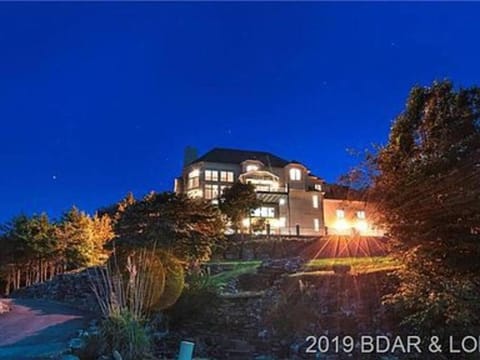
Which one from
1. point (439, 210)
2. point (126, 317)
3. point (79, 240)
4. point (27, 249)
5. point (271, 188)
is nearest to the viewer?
point (126, 317)

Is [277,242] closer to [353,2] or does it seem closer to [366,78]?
[366,78]

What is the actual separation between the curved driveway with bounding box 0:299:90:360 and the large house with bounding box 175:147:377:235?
1805cm

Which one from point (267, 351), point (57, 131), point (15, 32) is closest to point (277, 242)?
point (267, 351)

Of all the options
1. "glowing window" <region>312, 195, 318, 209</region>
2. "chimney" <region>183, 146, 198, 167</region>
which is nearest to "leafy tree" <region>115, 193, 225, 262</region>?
"glowing window" <region>312, 195, 318, 209</region>

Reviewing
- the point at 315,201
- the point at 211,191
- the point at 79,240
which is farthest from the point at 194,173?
the point at 79,240

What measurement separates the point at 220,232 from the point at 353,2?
7.15 metres

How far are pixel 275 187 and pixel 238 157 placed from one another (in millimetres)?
3717

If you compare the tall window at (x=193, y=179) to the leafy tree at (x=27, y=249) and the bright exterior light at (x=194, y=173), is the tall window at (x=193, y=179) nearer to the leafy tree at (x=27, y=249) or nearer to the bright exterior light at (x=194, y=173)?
the bright exterior light at (x=194, y=173)

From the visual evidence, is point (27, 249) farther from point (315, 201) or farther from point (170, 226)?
point (315, 201)

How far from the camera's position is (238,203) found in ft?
76.4

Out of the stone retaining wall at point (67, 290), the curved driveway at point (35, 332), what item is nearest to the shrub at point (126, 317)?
the curved driveway at point (35, 332)

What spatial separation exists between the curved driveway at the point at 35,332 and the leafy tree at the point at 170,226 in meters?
2.03

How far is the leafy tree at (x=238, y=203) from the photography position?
2330cm

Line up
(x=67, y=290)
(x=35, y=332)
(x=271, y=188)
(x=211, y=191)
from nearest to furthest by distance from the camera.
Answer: (x=35, y=332) → (x=67, y=290) → (x=211, y=191) → (x=271, y=188)
